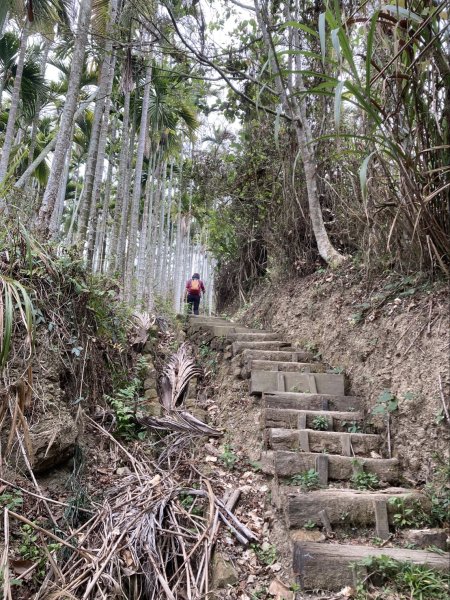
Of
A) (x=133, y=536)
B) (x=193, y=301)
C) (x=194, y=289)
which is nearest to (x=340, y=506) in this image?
(x=133, y=536)

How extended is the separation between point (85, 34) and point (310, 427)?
5.75 m

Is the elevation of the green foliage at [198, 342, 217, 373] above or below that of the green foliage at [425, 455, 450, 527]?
above

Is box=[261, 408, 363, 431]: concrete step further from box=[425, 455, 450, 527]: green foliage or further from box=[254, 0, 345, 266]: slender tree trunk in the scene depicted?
box=[254, 0, 345, 266]: slender tree trunk

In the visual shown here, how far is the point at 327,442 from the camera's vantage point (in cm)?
295

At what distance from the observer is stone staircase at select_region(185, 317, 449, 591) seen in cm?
205

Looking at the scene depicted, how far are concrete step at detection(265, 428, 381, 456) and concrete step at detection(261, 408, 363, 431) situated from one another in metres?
0.19

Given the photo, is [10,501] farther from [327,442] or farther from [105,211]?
[105,211]

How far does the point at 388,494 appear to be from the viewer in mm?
2436

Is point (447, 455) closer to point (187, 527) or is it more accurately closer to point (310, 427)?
point (310, 427)

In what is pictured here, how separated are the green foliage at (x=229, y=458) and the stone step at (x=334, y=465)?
571mm

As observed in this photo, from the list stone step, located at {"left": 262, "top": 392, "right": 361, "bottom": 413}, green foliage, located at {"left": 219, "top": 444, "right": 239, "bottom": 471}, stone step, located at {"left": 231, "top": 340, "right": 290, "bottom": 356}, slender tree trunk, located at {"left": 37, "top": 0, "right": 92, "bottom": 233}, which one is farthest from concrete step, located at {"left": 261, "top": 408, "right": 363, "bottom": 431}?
slender tree trunk, located at {"left": 37, "top": 0, "right": 92, "bottom": 233}

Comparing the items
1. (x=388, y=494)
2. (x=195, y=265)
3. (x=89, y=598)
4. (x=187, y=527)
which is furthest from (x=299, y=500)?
(x=195, y=265)

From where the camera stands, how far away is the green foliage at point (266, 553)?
2.36m

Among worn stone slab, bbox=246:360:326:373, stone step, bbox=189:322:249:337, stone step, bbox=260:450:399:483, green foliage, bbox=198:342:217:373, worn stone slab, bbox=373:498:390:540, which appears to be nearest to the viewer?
worn stone slab, bbox=373:498:390:540
